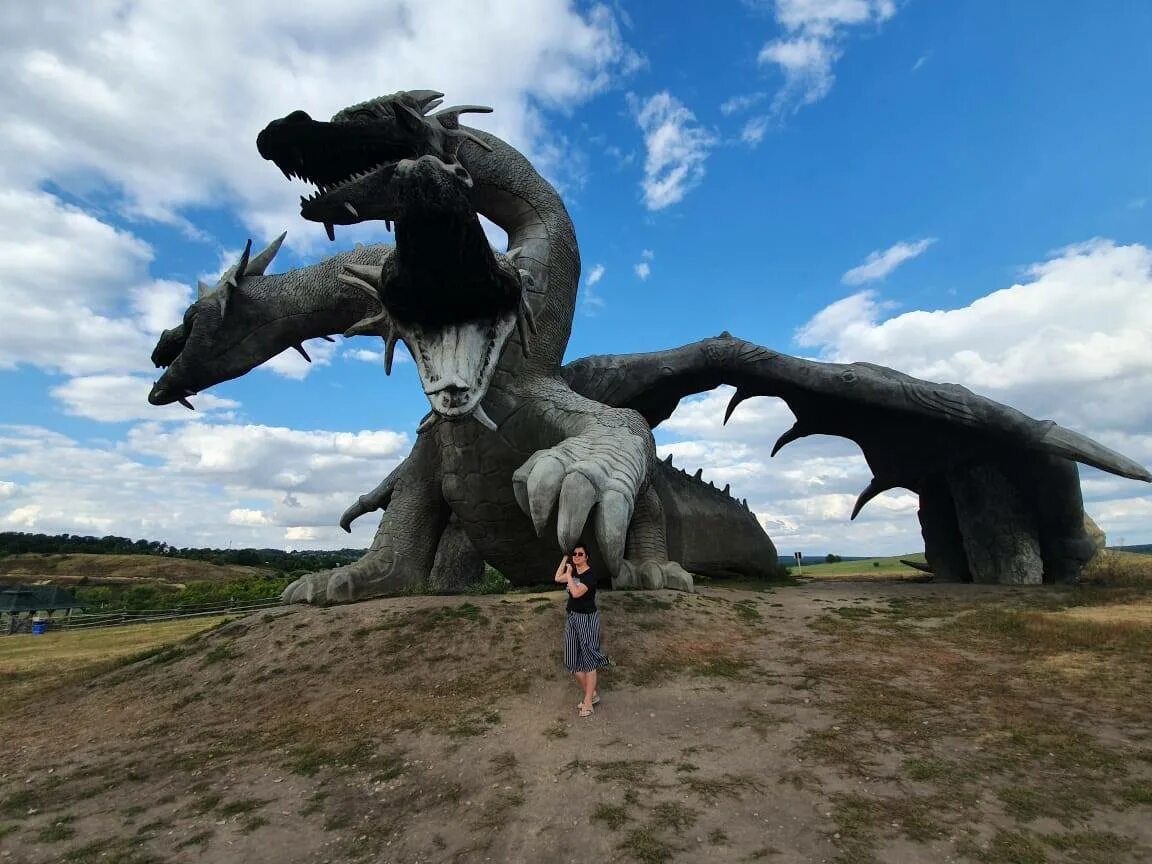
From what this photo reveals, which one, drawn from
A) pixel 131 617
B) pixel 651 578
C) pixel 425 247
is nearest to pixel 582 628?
pixel 651 578

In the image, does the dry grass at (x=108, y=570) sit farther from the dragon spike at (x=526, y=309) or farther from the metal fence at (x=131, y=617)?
the dragon spike at (x=526, y=309)

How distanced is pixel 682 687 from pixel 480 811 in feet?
5.92

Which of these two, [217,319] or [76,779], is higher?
[217,319]

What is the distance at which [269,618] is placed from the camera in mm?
5621

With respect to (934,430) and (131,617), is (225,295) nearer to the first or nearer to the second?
(934,430)

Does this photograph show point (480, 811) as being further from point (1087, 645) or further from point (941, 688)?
point (1087, 645)

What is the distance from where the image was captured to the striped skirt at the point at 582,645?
3930 mm

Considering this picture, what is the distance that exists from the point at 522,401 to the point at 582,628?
2.59 meters

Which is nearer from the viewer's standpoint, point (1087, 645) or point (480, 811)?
point (480, 811)

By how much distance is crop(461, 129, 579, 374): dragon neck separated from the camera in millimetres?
6523

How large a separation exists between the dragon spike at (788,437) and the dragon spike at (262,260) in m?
7.25

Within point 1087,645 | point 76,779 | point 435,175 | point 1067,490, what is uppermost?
point 435,175

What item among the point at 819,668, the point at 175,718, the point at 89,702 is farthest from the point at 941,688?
the point at 89,702

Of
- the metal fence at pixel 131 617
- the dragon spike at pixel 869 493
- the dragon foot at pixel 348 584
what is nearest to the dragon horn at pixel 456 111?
the dragon foot at pixel 348 584
